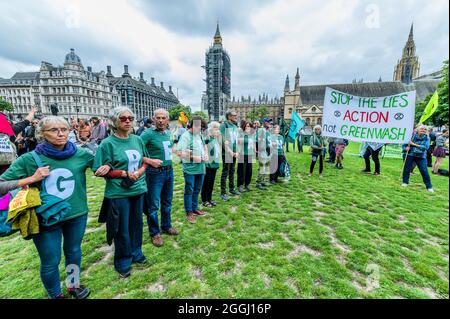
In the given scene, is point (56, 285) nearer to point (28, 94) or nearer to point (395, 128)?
point (395, 128)

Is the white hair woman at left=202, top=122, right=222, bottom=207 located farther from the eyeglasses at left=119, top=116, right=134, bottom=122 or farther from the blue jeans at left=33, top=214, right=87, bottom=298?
the blue jeans at left=33, top=214, right=87, bottom=298

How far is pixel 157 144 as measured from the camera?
3248 millimetres

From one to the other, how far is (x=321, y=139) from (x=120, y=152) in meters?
7.11

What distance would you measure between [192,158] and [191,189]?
70cm

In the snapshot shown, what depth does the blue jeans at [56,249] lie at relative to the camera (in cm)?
200

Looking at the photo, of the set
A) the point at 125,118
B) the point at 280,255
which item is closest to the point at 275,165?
the point at 280,255

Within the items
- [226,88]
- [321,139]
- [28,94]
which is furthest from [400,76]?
[28,94]

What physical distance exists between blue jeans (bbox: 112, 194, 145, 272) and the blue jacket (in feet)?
26.8

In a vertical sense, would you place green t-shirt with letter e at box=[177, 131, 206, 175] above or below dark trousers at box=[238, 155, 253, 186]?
above

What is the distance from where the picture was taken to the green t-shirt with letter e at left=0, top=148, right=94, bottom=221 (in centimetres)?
185

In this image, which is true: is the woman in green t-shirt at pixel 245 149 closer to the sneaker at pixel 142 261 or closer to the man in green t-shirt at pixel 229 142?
the man in green t-shirt at pixel 229 142

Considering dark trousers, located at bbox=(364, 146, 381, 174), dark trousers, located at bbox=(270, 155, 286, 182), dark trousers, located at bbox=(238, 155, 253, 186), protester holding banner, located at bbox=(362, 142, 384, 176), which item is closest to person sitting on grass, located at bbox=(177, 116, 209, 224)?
dark trousers, located at bbox=(238, 155, 253, 186)

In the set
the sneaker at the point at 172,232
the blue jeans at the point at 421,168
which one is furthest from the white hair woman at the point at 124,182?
the blue jeans at the point at 421,168
